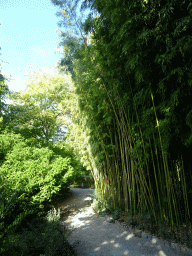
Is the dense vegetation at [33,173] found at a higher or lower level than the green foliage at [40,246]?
higher

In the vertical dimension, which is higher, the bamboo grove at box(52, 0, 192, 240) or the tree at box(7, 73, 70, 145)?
the tree at box(7, 73, 70, 145)

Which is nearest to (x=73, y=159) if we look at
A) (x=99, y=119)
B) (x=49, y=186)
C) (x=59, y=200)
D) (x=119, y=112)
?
(x=59, y=200)


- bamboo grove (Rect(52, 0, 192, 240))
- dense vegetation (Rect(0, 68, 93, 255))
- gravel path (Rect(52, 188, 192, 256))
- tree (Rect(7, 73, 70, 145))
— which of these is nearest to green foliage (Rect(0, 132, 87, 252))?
dense vegetation (Rect(0, 68, 93, 255))

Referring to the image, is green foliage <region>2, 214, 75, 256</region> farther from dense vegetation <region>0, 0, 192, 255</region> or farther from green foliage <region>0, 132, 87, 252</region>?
green foliage <region>0, 132, 87, 252</region>

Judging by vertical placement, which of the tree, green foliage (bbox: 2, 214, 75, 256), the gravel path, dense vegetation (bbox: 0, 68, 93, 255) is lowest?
the gravel path

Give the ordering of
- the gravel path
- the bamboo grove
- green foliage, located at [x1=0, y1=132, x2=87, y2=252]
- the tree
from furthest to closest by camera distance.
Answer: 1. the tree
2. green foliage, located at [x1=0, y1=132, x2=87, y2=252]
3. the gravel path
4. the bamboo grove

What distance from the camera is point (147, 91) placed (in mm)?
1981

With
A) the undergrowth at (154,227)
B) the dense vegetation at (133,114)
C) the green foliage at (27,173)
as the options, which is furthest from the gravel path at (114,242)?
the green foliage at (27,173)

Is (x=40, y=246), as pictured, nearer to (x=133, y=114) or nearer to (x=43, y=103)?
(x=133, y=114)

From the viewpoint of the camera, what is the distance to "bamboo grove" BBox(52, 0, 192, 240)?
1.64 m

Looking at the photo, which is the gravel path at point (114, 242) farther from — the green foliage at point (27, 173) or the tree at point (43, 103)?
the tree at point (43, 103)

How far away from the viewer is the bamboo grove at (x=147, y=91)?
64.6 inches

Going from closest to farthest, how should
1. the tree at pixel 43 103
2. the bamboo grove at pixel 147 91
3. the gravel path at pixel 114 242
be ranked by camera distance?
1. the bamboo grove at pixel 147 91
2. the gravel path at pixel 114 242
3. the tree at pixel 43 103

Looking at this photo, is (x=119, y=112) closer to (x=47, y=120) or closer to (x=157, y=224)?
(x=157, y=224)
